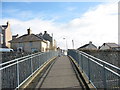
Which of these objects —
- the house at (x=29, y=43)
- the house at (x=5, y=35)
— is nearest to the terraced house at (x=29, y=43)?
the house at (x=29, y=43)

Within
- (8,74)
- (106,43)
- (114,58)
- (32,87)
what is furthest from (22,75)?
(106,43)

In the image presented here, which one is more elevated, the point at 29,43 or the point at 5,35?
the point at 5,35

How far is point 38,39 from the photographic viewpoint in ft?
185

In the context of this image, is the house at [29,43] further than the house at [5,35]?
Yes

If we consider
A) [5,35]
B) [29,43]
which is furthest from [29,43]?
[5,35]

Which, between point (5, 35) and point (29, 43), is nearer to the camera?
point (29, 43)

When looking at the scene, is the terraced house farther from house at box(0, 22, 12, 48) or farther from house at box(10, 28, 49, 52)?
house at box(0, 22, 12, 48)

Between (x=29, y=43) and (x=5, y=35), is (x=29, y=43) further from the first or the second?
(x=5, y=35)

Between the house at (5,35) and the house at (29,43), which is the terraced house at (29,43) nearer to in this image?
the house at (29,43)

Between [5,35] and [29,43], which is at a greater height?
[5,35]

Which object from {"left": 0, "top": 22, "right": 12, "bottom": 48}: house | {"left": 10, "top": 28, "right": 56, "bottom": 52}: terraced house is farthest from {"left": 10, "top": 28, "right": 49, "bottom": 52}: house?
{"left": 0, "top": 22, "right": 12, "bottom": 48}: house

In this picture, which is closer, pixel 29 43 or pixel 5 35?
pixel 29 43

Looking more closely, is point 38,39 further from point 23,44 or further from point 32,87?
point 32,87

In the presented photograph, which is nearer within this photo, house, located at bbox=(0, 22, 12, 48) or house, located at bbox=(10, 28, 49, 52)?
house, located at bbox=(0, 22, 12, 48)
